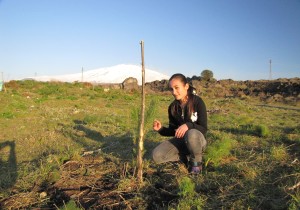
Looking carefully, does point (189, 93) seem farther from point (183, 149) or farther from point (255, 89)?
point (255, 89)

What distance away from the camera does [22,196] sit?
3008 millimetres

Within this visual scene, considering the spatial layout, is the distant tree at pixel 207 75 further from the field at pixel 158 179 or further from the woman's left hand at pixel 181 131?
the woman's left hand at pixel 181 131

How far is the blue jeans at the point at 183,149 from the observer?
10.8 ft

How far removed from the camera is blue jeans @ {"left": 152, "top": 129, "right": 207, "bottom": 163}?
3.28 m

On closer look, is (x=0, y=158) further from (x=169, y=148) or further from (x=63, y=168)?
(x=169, y=148)

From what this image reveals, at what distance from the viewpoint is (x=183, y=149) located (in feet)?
11.9

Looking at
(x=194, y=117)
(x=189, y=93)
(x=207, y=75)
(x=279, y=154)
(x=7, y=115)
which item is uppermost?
(x=207, y=75)

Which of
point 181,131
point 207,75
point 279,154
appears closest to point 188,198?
point 181,131

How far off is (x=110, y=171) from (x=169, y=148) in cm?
76

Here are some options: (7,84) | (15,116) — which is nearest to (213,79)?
(7,84)

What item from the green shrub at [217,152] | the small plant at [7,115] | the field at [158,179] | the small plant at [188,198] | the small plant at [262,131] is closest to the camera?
the small plant at [188,198]

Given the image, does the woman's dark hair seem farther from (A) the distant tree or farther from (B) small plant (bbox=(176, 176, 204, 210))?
(A) the distant tree

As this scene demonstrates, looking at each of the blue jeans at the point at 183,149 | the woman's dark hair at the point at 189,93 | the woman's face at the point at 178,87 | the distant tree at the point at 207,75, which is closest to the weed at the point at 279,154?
the blue jeans at the point at 183,149

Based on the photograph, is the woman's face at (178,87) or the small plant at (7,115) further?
the small plant at (7,115)
